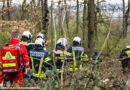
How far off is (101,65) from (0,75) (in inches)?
111

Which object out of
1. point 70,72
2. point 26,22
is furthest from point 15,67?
point 26,22

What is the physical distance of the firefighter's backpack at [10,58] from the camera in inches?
173

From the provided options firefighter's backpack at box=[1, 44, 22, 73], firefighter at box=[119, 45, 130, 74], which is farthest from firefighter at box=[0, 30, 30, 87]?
firefighter at box=[119, 45, 130, 74]

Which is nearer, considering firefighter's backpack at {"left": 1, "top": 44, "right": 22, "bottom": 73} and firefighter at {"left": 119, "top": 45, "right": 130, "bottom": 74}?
firefighter at {"left": 119, "top": 45, "right": 130, "bottom": 74}

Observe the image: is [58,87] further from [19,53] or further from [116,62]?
[19,53]

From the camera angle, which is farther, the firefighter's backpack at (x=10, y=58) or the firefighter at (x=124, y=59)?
the firefighter's backpack at (x=10, y=58)

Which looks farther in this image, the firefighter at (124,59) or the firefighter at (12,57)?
the firefighter at (12,57)

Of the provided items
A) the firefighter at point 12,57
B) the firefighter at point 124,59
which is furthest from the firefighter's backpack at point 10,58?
the firefighter at point 124,59

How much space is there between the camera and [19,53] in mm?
4426

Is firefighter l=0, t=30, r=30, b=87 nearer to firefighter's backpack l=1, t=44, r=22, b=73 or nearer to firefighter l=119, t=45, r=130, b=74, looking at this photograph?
firefighter's backpack l=1, t=44, r=22, b=73

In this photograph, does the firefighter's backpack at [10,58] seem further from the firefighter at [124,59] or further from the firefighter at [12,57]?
the firefighter at [124,59]

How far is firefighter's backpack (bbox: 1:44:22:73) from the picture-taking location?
4.39m

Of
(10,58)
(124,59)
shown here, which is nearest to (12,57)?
(10,58)

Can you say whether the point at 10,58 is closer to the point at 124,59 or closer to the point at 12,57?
the point at 12,57
